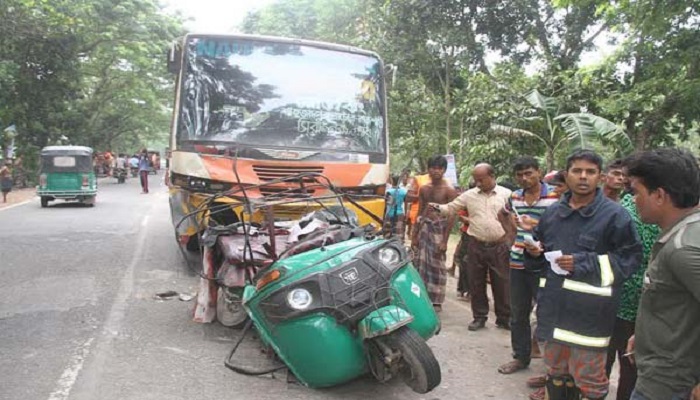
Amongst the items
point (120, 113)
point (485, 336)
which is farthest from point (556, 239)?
point (120, 113)

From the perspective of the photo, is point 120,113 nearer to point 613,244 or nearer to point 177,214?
point 177,214

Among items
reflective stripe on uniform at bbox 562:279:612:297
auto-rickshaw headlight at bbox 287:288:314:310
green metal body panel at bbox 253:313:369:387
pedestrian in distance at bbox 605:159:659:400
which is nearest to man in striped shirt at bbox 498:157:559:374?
pedestrian in distance at bbox 605:159:659:400

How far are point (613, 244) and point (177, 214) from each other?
5290 millimetres

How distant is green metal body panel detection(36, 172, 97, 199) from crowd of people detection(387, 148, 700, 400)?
13.2 m

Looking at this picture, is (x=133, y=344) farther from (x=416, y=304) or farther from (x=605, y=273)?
(x=605, y=273)

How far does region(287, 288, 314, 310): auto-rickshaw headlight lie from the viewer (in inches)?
140

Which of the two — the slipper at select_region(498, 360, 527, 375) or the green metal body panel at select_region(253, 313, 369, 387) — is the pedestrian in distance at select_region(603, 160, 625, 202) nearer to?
the slipper at select_region(498, 360, 527, 375)

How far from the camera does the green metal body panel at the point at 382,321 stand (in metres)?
3.39

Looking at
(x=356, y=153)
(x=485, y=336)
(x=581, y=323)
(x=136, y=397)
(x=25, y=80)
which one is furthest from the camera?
(x=25, y=80)

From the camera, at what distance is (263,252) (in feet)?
14.9

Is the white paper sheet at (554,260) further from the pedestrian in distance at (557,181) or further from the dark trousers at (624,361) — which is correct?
the pedestrian in distance at (557,181)

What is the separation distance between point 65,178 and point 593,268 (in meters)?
16.4

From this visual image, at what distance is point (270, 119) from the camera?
268 inches

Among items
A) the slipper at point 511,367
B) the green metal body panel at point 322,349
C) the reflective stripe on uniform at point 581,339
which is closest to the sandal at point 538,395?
the slipper at point 511,367
